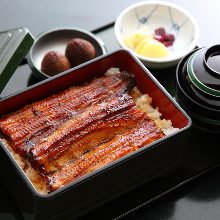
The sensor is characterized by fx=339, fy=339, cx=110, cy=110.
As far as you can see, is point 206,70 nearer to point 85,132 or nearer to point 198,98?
point 198,98

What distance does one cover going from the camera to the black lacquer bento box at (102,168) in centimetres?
118

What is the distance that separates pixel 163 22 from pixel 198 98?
2.88 feet

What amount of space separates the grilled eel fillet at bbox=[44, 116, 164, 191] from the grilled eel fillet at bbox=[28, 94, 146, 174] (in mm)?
→ 30

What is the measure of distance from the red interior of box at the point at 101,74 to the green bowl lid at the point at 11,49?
98mm

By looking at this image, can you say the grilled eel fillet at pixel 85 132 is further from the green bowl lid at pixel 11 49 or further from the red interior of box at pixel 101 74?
the green bowl lid at pixel 11 49

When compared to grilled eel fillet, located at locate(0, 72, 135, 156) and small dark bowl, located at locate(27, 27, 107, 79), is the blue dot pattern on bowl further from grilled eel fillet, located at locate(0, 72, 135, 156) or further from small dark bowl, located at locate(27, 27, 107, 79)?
grilled eel fillet, located at locate(0, 72, 135, 156)

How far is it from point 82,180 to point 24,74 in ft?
3.17

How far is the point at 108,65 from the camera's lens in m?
1.62

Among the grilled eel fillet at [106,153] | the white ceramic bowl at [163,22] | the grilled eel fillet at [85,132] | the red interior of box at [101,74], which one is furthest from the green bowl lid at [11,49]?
the white ceramic bowl at [163,22]

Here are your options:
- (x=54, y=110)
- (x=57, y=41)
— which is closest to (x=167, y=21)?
(x=57, y=41)

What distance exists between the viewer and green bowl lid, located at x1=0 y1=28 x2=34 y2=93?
143 centimetres

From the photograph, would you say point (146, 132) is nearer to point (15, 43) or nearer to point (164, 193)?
point (164, 193)

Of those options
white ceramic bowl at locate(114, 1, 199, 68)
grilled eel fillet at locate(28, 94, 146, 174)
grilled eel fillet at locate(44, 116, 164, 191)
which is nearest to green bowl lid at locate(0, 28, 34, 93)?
grilled eel fillet at locate(28, 94, 146, 174)

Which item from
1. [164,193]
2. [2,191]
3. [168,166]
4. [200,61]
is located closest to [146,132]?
[168,166]
